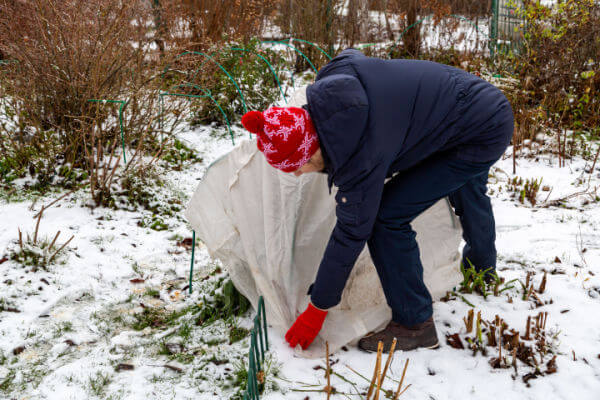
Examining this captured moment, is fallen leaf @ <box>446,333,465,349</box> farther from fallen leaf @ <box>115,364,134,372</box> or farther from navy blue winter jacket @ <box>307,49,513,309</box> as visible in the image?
fallen leaf @ <box>115,364,134,372</box>

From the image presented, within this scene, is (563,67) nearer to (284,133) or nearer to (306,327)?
(306,327)

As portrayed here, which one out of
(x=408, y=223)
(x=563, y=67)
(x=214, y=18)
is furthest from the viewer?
(x=214, y=18)

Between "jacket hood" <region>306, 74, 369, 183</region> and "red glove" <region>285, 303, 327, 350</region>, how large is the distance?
72 centimetres

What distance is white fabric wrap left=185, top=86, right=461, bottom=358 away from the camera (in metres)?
2.11

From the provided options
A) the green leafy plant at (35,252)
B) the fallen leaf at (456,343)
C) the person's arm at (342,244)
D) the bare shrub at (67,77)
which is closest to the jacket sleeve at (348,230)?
the person's arm at (342,244)

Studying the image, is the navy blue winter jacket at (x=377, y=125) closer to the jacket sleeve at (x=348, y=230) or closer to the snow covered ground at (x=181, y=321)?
the jacket sleeve at (x=348, y=230)

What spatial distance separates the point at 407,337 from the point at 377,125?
3.33 feet

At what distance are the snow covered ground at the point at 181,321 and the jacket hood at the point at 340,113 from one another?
0.99 metres

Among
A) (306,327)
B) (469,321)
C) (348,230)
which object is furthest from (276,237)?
(469,321)

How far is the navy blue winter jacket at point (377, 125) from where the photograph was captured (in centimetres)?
147

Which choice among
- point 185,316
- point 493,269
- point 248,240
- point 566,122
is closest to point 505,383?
point 493,269

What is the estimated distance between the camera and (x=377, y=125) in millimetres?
1515

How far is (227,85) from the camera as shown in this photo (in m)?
4.98

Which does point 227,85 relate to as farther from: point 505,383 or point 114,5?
point 505,383
